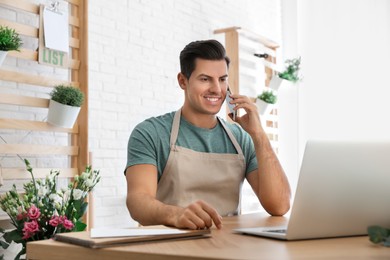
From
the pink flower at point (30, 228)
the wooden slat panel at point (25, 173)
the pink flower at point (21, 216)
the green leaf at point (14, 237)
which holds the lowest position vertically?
the green leaf at point (14, 237)

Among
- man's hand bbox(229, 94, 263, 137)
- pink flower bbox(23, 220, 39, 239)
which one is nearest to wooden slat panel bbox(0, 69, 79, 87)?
pink flower bbox(23, 220, 39, 239)

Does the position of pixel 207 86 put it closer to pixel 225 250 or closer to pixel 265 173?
pixel 265 173

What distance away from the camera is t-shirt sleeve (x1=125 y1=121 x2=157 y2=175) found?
6.79 feet

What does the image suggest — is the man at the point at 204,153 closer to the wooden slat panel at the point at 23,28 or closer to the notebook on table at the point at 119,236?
the notebook on table at the point at 119,236

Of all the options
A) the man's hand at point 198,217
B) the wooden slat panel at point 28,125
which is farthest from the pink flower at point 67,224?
the man's hand at point 198,217

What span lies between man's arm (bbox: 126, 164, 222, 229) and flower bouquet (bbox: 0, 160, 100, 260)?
1.81ft

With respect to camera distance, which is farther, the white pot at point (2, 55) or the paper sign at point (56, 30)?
the paper sign at point (56, 30)

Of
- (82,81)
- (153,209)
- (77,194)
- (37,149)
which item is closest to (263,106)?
(82,81)

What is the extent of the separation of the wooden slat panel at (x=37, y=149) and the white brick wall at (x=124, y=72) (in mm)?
342

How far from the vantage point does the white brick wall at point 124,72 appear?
3537mm

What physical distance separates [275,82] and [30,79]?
2.78m

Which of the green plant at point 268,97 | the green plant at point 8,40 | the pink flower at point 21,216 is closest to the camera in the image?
the pink flower at point 21,216

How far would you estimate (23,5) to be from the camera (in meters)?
2.95

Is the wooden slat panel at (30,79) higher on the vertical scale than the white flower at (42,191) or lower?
higher
